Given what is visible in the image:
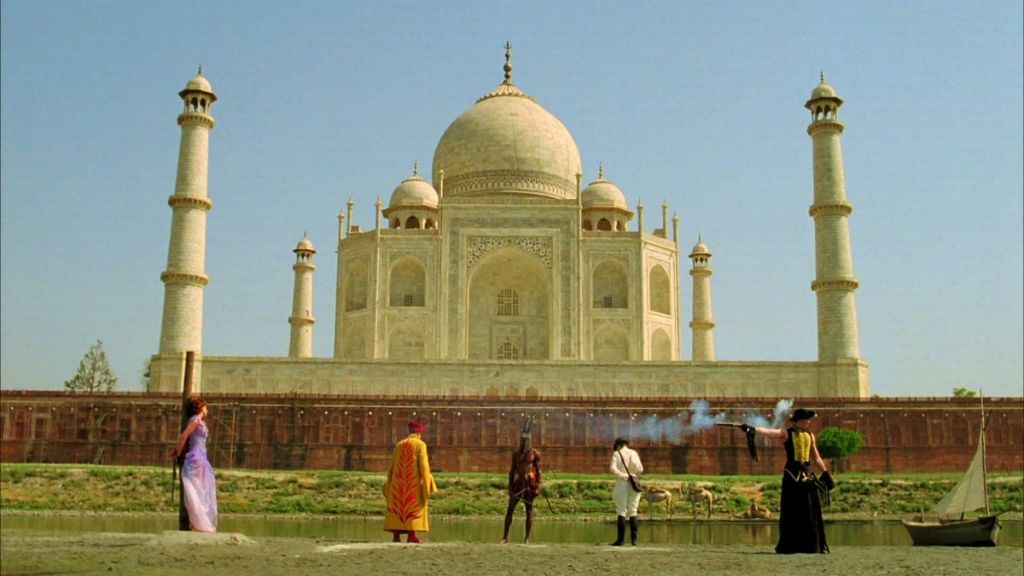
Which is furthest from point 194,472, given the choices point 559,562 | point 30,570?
point 559,562

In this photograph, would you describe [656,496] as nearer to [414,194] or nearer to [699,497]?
[699,497]

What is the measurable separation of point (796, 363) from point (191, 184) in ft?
58.2

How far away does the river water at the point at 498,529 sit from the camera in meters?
14.6

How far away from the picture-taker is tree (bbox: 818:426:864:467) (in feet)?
86.9

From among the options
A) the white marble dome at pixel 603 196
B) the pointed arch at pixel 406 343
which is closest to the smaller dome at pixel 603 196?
the white marble dome at pixel 603 196

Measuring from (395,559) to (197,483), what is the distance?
1.89 m

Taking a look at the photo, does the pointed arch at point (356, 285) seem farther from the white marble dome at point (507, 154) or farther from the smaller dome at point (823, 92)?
the smaller dome at point (823, 92)

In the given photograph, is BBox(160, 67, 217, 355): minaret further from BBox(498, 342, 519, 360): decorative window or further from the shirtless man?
the shirtless man

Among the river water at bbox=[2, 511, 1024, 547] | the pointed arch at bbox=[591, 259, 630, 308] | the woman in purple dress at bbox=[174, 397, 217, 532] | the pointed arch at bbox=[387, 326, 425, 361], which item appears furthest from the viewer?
the pointed arch at bbox=[591, 259, 630, 308]

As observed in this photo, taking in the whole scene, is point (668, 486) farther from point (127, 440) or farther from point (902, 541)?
point (127, 440)

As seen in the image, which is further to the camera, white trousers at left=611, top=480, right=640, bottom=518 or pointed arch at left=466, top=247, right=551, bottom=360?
pointed arch at left=466, top=247, right=551, bottom=360

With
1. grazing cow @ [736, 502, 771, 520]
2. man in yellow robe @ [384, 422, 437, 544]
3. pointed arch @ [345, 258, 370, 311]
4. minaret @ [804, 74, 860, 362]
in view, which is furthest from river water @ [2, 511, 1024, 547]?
pointed arch @ [345, 258, 370, 311]

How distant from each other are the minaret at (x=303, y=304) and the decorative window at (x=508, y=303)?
708 centimetres

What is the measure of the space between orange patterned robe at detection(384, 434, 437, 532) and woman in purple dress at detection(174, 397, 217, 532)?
170 centimetres
